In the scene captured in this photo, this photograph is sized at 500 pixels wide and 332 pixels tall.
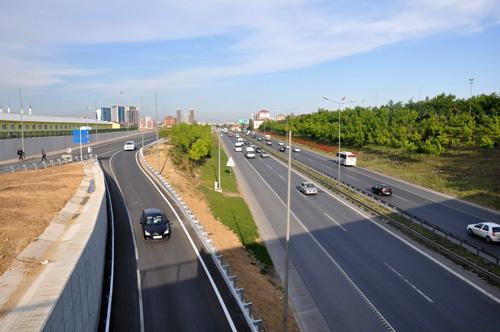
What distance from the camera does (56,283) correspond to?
11695mm

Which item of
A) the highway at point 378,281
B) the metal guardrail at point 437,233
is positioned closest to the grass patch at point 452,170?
the metal guardrail at point 437,233

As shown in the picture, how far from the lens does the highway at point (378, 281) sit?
57.2 ft

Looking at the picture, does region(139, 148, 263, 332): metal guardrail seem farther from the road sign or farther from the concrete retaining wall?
the concrete retaining wall

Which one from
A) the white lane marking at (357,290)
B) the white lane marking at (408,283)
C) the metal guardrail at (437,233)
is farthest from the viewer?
the metal guardrail at (437,233)

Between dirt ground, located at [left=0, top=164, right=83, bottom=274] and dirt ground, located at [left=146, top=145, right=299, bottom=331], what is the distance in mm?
9972

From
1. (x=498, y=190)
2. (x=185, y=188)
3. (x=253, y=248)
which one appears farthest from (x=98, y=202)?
(x=498, y=190)

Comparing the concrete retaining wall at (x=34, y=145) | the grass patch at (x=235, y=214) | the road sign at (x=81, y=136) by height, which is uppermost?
the road sign at (x=81, y=136)

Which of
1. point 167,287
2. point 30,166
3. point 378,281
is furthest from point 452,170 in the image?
point 30,166

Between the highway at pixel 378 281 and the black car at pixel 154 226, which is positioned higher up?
the black car at pixel 154 226

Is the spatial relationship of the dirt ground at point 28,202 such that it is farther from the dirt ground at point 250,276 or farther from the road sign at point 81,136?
the road sign at point 81,136

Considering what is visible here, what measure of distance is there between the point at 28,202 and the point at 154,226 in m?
8.91

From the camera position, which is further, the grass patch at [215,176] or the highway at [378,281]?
the grass patch at [215,176]

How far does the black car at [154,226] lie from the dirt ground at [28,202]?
5089mm

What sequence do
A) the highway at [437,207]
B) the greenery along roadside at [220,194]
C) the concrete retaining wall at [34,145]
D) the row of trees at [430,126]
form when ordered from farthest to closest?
1. the row of trees at [430,126]
2. the concrete retaining wall at [34,145]
3. the highway at [437,207]
4. the greenery along roadside at [220,194]
